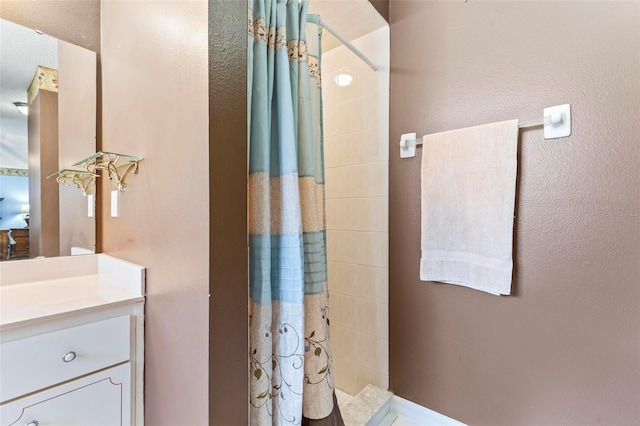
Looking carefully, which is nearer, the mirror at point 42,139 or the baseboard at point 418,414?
the mirror at point 42,139

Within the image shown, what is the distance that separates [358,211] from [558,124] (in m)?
0.97

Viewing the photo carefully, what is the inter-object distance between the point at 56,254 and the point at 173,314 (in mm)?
806

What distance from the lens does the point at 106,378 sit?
0.91 m

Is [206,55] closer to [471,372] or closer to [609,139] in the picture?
→ [609,139]

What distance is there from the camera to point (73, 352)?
0.85 meters

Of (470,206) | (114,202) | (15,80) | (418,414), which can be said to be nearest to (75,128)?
(15,80)

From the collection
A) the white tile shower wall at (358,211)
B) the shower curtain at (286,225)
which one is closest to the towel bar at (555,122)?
the white tile shower wall at (358,211)

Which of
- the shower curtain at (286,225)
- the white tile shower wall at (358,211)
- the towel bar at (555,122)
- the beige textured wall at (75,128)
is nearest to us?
the shower curtain at (286,225)

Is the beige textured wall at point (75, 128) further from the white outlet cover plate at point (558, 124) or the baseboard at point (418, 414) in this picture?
the white outlet cover plate at point (558, 124)

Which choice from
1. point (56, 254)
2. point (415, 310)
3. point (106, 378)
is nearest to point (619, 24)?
point (415, 310)

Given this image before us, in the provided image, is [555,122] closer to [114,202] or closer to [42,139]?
[114,202]

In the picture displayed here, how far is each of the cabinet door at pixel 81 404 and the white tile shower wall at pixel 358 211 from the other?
45.2 inches

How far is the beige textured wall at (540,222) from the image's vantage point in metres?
1.04

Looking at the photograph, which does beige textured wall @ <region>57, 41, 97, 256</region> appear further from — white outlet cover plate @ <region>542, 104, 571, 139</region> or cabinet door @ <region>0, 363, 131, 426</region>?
white outlet cover plate @ <region>542, 104, 571, 139</region>
